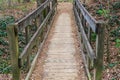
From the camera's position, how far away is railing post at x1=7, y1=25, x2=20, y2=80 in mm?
4531

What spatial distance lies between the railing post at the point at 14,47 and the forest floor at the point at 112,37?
11.4 ft

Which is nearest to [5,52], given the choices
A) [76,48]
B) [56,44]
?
[56,44]

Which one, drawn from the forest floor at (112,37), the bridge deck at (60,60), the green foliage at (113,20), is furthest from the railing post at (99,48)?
the green foliage at (113,20)

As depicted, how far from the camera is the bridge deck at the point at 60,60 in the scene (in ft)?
19.8

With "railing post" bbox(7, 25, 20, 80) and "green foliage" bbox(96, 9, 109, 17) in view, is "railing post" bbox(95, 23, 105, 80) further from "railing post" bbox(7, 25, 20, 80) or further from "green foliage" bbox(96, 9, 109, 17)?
"green foliage" bbox(96, 9, 109, 17)

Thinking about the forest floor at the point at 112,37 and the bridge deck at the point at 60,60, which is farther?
the forest floor at the point at 112,37

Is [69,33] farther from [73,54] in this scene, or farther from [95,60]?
[95,60]

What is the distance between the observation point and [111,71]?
25.7ft

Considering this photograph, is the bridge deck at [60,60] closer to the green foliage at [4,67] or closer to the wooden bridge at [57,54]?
the wooden bridge at [57,54]

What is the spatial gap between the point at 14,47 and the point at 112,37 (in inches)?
280

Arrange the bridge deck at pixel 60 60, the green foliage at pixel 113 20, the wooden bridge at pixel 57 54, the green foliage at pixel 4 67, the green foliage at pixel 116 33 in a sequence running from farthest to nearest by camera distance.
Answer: the green foliage at pixel 113 20, the green foliage at pixel 116 33, the green foliage at pixel 4 67, the bridge deck at pixel 60 60, the wooden bridge at pixel 57 54

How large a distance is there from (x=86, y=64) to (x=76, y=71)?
316 mm

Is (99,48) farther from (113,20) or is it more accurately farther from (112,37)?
(113,20)

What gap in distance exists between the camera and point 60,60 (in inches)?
277
